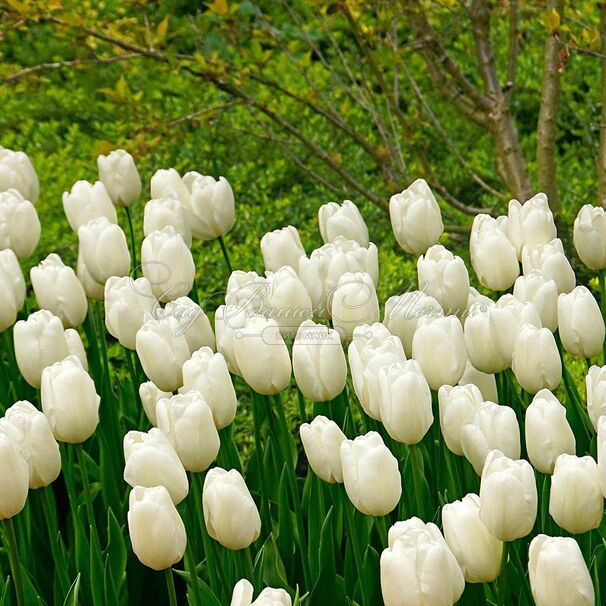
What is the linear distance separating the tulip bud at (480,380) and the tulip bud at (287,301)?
304 mm

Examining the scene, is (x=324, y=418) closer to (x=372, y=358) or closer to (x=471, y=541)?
(x=372, y=358)

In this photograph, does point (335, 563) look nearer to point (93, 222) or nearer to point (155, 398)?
point (155, 398)

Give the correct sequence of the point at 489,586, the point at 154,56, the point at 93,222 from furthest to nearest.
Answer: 1. the point at 154,56
2. the point at 93,222
3. the point at 489,586

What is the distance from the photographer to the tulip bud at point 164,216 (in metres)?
2.31

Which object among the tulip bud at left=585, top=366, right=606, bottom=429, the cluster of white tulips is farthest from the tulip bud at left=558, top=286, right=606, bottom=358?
the tulip bud at left=585, top=366, right=606, bottom=429

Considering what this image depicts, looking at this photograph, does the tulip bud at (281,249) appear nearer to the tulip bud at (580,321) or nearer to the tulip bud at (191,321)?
the tulip bud at (191,321)

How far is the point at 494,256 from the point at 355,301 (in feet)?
1.04

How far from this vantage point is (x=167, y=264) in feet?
7.04

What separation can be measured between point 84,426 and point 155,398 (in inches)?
9.7

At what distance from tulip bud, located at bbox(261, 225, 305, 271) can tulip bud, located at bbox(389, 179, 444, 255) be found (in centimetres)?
22

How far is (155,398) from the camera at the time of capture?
1.96 m

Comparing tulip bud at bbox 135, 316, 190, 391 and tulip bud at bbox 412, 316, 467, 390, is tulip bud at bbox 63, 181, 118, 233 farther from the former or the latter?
tulip bud at bbox 412, 316, 467, 390

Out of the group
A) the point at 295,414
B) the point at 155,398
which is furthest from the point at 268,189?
the point at 155,398

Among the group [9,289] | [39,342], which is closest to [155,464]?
[39,342]
